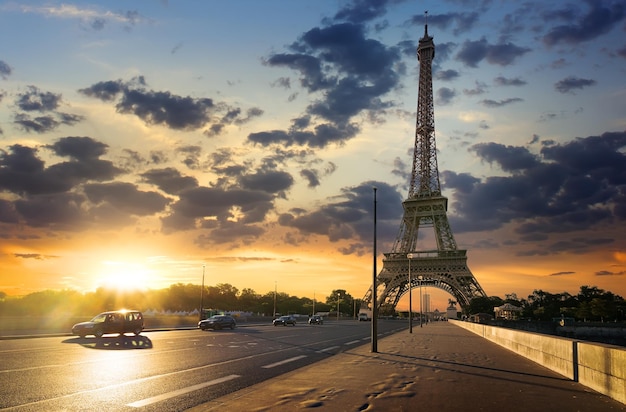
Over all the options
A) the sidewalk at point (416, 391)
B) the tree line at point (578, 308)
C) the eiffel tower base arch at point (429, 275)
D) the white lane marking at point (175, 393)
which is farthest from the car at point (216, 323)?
the tree line at point (578, 308)

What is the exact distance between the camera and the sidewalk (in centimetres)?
944

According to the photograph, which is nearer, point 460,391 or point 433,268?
point 460,391

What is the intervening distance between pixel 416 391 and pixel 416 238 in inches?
3542

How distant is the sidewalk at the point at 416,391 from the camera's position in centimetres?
944

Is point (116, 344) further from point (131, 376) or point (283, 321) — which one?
point (283, 321)

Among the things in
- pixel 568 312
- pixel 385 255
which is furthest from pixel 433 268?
pixel 568 312

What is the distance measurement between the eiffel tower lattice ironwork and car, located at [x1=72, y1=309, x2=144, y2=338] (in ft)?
211

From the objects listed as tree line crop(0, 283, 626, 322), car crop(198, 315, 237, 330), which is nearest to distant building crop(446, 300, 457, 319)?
tree line crop(0, 283, 626, 322)

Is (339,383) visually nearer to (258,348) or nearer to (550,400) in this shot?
(550,400)

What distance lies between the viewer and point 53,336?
32.2m

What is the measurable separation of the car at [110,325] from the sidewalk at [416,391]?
1895cm

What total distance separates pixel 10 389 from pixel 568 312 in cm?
13954

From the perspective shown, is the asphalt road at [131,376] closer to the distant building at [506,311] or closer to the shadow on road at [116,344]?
the shadow on road at [116,344]

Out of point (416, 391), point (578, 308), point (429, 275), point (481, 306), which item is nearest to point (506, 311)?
point (481, 306)
